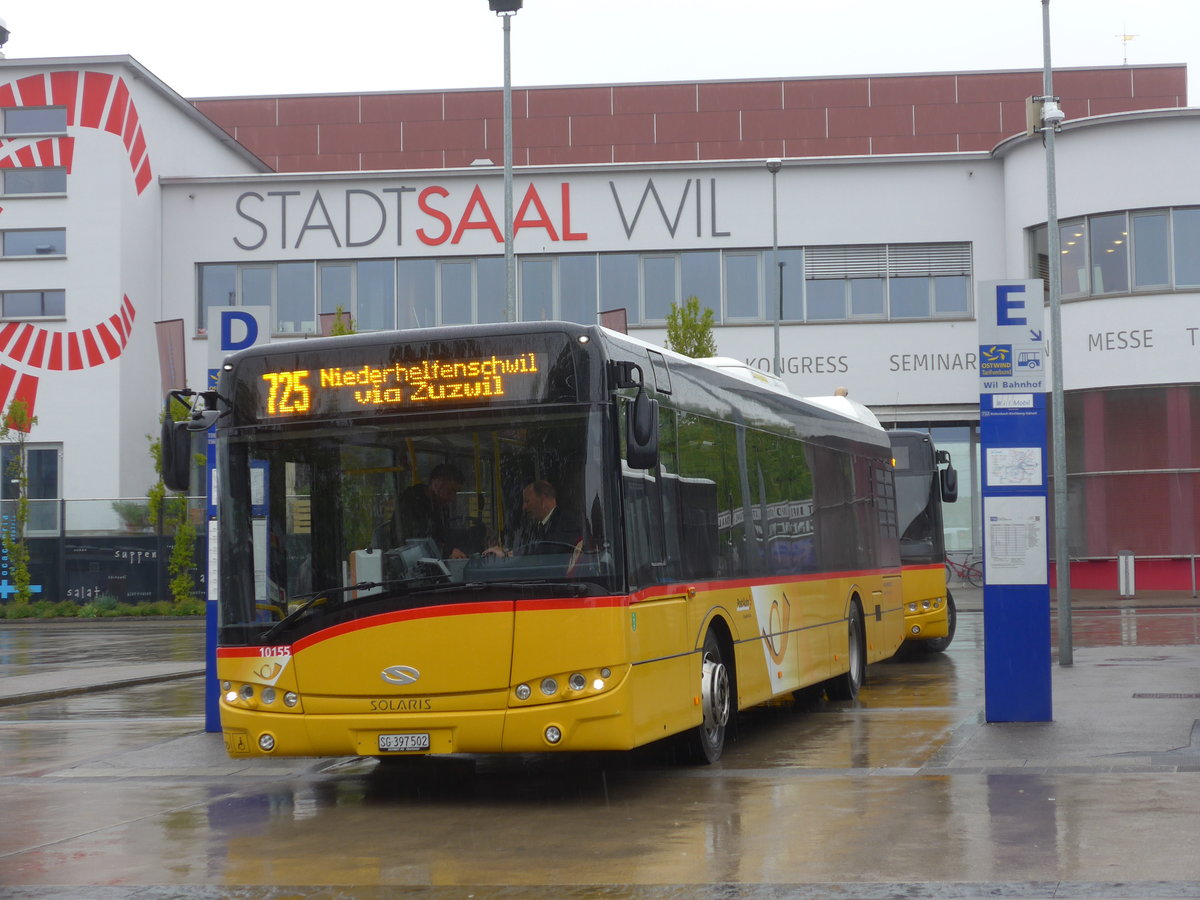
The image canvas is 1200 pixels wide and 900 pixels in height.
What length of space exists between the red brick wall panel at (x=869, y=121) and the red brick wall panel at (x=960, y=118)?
43 centimetres

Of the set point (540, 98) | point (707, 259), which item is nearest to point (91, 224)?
point (707, 259)

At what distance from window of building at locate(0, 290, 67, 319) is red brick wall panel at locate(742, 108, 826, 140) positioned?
24226 mm

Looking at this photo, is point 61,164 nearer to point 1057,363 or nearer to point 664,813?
point 1057,363

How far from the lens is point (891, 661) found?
71.1 ft

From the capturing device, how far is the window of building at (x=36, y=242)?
41.1 m

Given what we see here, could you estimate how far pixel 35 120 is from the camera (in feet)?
136

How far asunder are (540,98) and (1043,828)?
166ft

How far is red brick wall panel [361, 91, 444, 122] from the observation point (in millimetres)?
57406

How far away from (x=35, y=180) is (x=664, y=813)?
36164 mm

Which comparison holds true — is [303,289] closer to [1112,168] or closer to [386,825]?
[1112,168]

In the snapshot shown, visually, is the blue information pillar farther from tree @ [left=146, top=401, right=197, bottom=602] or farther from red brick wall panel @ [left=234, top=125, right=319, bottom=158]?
red brick wall panel @ [left=234, top=125, right=319, bottom=158]

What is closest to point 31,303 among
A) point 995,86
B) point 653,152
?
point 653,152

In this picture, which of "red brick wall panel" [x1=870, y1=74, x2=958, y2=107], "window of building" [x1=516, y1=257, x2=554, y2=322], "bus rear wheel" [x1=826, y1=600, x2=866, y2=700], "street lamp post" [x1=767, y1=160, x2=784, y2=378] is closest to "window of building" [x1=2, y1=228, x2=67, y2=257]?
"window of building" [x1=516, y1=257, x2=554, y2=322]

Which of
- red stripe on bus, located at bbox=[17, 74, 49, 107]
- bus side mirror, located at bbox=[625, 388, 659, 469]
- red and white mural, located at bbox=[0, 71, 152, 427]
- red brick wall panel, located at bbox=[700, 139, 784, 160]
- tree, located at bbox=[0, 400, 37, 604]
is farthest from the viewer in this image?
red brick wall panel, located at bbox=[700, 139, 784, 160]
